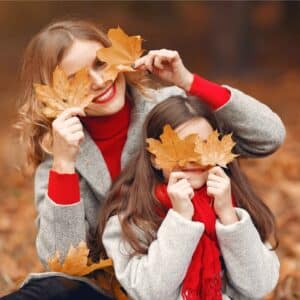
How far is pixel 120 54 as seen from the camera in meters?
2.83

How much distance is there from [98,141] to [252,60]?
7.37 metres

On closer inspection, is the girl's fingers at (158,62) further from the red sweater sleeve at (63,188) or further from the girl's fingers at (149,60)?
the red sweater sleeve at (63,188)

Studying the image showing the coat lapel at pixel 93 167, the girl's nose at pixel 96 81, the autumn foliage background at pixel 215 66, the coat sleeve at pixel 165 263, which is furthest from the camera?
the autumn foliage background at pixel 215 66

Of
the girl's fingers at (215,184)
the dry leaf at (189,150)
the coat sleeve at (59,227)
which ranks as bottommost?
the coat sleeve at (59,227)

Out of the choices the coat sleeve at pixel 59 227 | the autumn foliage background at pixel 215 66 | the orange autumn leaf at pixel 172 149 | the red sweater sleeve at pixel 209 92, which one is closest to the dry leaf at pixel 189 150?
the orange autumn leaf at pixel 172 149

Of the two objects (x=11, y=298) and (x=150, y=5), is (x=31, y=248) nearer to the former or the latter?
(x=11, y=298)

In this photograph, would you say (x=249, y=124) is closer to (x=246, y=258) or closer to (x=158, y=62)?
(x=158, y=62)

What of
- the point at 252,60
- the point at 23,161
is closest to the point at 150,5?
the point at 252,60

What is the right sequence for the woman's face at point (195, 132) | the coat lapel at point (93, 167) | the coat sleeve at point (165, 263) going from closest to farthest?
the coat sleeve at point (165, 263) < the woman's face at point (195, 132) < the coat lapel at point (93, 167)

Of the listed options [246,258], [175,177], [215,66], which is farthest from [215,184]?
[215,66]

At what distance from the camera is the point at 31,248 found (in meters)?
4.59

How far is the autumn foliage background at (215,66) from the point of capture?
4555 mm

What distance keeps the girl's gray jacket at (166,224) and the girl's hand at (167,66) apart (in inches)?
6.9

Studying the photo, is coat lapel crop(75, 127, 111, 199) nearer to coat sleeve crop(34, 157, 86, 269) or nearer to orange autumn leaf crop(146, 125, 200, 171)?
coat sleeve crop(34, 157, 86, 269)
